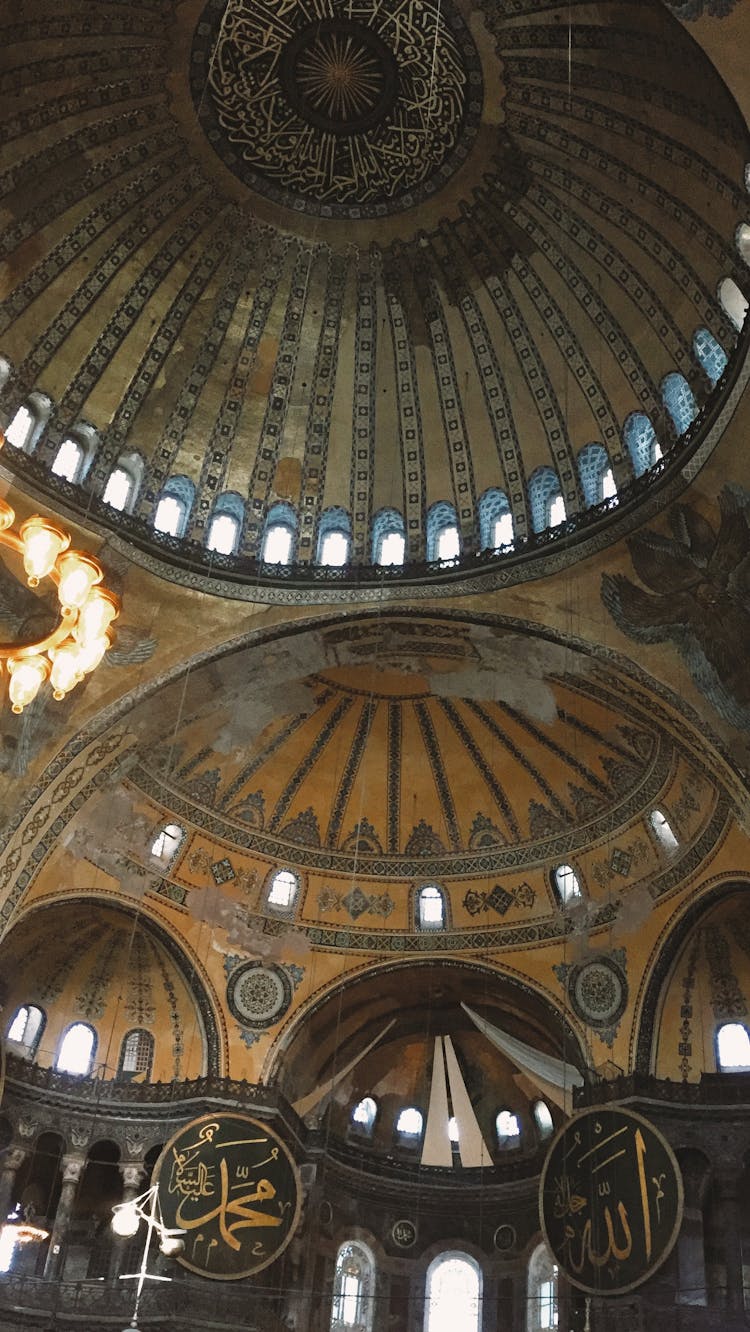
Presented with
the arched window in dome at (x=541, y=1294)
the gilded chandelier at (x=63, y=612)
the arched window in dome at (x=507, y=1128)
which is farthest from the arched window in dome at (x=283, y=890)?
the gilded chandelier at (x=63, y=612)

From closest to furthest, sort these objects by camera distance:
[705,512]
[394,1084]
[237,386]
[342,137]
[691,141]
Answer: [691,141]
[705,512]
[342,137]
[237,386]
[394,1084]

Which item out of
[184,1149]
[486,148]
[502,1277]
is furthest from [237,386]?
[502,1277]

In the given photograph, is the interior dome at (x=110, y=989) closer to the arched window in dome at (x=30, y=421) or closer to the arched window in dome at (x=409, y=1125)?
the arched window in dome at (x=409, y=1125)

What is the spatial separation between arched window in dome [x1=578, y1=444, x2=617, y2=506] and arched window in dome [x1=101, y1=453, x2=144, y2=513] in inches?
244

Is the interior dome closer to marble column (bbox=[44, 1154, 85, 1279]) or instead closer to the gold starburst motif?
marble column (bbox=[44, 1154, 85, 1279])

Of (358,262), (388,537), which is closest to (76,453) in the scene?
(388,537)

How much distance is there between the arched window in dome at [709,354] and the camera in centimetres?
1379

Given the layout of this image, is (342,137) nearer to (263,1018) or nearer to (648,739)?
(648,739)

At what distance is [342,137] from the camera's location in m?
15.4

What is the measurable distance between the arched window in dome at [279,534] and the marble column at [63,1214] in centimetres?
944

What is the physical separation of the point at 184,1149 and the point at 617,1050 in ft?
20.6

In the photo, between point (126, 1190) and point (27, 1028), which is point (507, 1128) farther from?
point (27, 1028)

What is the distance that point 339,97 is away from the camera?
15.0m

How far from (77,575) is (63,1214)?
11401 millimetres
